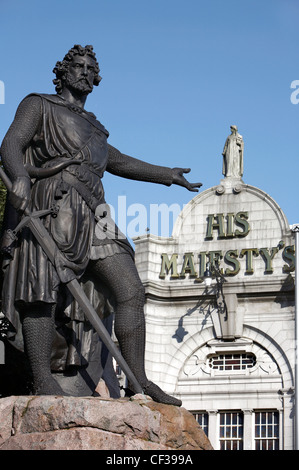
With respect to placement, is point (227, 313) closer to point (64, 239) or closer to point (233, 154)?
point (233, 154)

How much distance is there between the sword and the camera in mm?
9164

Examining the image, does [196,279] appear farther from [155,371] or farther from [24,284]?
[24,284]

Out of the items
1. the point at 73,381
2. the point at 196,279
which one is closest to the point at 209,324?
the point at 196,279

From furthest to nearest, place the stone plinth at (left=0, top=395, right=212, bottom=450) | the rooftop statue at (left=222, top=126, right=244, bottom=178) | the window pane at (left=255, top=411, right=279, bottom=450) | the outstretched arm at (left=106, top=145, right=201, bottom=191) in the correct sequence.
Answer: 1. the rooftop statue at (left=222, top=126, right=244, bottom=178)
2. the window pane at (left=255, top=411, right=279, bottom=450)
3. the outstretched arm at (left=106, top=145, right=201, bottom=191)
4. the stone plinth at (left=0, top=395, right=212, bottom=450)

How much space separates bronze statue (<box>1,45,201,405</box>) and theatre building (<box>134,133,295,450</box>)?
96.4ft

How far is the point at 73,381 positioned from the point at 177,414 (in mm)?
1126

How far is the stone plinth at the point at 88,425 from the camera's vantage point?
8.24 m

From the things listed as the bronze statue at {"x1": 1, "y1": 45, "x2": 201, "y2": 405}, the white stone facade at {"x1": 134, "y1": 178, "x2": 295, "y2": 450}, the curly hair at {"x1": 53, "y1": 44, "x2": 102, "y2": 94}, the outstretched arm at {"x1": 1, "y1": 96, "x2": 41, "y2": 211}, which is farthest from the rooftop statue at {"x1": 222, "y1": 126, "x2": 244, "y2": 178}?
the outstretched arm at {"x1": 1, "y1": 96, "x2": 41, "y2": 211}

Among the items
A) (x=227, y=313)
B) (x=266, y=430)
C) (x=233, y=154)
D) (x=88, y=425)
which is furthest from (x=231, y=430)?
(x=88, y=425)

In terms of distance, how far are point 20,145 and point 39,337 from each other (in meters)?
1.66

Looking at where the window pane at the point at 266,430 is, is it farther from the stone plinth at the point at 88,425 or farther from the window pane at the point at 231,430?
the stone plinth at the point at 88,425

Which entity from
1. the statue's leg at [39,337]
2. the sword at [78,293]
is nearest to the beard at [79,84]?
the sword at [78,293]

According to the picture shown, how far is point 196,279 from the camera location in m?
41.5

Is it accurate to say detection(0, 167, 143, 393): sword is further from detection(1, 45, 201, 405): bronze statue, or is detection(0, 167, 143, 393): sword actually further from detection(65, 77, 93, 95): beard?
detection(65, 77, 93, 95): beard
